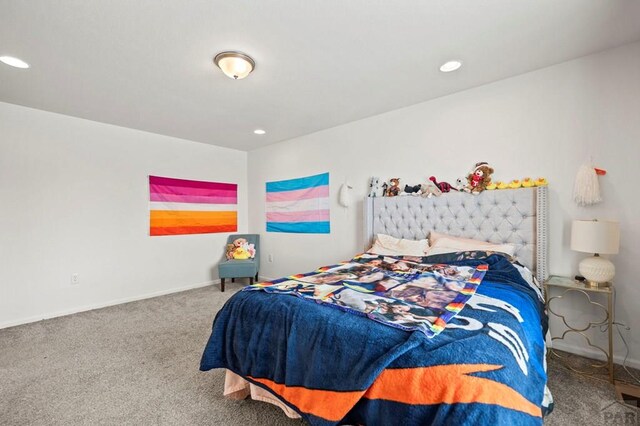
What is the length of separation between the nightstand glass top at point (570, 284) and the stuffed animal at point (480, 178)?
88cm

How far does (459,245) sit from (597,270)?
34.5 inches

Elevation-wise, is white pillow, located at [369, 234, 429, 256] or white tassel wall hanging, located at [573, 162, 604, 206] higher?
white tassel wall hanging, located at [573, 162, 604, 206]

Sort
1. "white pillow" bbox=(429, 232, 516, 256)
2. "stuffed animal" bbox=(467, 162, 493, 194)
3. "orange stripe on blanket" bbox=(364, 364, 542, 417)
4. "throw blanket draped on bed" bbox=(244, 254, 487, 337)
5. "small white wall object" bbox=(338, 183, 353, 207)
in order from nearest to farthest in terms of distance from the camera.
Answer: "orange stripe on blanket" bbox=(364, 364, 542, 417), "throw blanket draped on bed" bbox=(244, 254, 487, 337), "white pillow" bbox=(429, 232, 516, 256), "stuffed animal" bbox=(467, 162, 493, 194), "small white wall object" bbox=(338, 183, 353, 207)

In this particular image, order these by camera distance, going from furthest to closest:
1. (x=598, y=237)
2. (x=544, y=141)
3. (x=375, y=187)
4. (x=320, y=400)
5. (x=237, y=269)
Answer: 1. (x=237, y=269)
2. (x=375, y=187)
3. (x=544, y=141)
4. (x=598, y=237)
5. (x=320, y=400)

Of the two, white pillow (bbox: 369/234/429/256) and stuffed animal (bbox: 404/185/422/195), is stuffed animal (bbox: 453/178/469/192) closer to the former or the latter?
stuffed animal (bbox: 404/185/422/195)

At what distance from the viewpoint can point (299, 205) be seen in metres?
4.14

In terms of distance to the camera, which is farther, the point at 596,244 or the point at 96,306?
the point at 96,306

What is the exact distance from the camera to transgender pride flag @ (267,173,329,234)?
12.6ft

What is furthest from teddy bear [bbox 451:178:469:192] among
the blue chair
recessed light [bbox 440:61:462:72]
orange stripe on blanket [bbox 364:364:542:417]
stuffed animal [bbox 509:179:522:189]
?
the blue chair

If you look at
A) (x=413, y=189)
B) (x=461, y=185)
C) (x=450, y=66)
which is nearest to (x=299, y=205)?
(x=413, y=189)

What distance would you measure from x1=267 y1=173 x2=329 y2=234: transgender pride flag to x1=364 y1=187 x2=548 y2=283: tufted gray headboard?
2.61 ft

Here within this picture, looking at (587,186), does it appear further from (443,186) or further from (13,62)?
(13,62)

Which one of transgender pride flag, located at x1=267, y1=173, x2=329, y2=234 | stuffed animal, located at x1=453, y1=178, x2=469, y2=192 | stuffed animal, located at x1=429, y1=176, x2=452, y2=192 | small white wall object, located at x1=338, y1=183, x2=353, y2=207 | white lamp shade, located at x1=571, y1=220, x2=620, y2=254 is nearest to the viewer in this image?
white lamp shade, located at x1=571, y1=220, x2=620, y2=254

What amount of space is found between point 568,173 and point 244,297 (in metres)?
2.62
